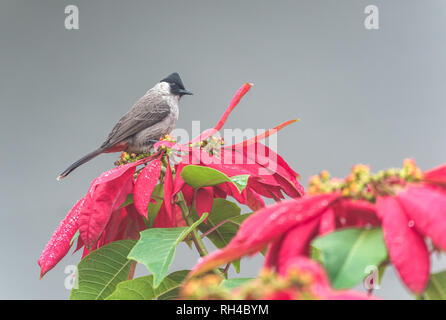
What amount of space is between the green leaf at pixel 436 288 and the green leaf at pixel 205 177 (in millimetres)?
115

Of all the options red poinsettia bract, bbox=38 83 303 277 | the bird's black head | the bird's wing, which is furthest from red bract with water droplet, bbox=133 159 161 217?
the bird's black head

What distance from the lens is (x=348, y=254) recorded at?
0.44 feet

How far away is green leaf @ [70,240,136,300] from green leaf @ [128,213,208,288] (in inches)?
1.7

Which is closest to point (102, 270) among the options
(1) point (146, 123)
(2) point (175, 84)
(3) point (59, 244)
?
(3) point (59, 244)

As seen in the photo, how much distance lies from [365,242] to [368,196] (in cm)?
2

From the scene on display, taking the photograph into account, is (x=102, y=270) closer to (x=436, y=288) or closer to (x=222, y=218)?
(x=222, y=218)

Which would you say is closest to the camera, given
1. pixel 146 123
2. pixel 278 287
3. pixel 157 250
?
pixel 278 287

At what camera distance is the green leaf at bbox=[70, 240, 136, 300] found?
11.0 inches

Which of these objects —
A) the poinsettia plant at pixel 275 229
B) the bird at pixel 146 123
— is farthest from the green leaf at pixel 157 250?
the bird at pixel 146 123

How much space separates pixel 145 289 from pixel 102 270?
0.06 meters

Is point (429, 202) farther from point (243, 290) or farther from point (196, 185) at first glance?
point (196, 185)

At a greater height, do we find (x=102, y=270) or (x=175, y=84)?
(x=175, y=84)
